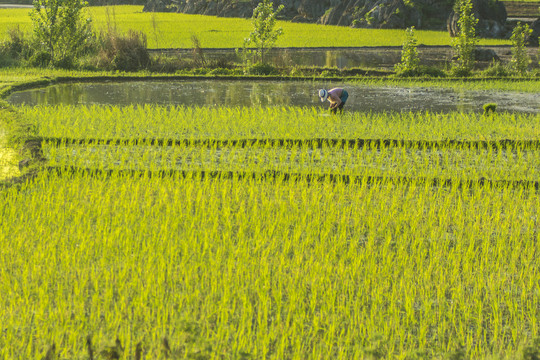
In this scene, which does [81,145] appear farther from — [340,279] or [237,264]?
[340,279]

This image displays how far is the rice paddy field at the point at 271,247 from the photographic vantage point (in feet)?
11.5

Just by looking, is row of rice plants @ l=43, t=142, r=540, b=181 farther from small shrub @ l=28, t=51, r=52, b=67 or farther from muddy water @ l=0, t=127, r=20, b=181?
small shrub @ l=28, t=51, r=52, b=67

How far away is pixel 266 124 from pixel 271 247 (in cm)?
450

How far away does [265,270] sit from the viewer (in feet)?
13.9

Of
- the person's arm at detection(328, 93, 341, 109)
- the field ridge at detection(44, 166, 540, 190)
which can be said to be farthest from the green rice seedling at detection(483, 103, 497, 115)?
the field ridge at detection(44, 166, 540, 190)

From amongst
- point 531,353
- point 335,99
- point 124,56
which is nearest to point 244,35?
point 124,56

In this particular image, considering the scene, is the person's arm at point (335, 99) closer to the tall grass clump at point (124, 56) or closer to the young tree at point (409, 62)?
the young tree at point (409, 62)

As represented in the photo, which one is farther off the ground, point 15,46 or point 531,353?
point 15,46

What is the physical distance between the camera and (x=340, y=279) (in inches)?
165

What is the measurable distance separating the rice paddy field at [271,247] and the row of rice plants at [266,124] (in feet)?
0.43

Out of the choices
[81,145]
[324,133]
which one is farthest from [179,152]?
[324,133]

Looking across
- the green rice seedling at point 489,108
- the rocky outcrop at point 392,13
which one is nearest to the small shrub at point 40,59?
the green rice seedling at point 489,108

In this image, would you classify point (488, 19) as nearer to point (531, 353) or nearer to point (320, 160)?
point (320, 160)

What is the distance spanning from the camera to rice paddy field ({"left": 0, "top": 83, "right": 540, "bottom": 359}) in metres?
3.49
